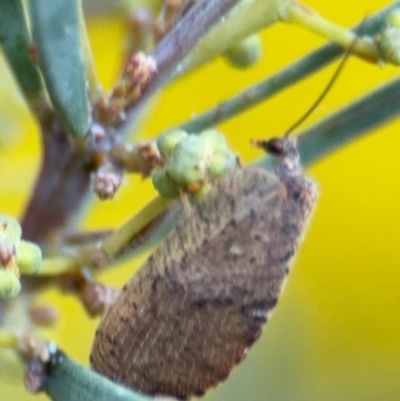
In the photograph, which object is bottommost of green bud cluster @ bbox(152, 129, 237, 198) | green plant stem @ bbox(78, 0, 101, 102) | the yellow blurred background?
the yellow blurred background

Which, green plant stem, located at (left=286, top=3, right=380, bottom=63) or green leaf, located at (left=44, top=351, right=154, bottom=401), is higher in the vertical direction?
green plant stem, located at (left=286, top=3, right=380, bottom=63)

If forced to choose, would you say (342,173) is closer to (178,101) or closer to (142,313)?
(178,101)

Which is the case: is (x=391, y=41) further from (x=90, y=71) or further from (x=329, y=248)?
(x=329, y=248)

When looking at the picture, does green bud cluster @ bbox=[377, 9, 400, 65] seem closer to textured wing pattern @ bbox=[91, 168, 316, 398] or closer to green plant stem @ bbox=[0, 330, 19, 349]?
textured wing pattern @ bbox=[91, 168, 316, 398]

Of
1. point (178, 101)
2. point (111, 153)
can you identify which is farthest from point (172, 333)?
point (178, 101)

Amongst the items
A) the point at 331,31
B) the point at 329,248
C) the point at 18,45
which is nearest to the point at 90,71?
the point at 18,45

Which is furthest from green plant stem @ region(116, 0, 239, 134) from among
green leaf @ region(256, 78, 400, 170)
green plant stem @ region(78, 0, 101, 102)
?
green leaf @ region(256, 78, 400, 170)
